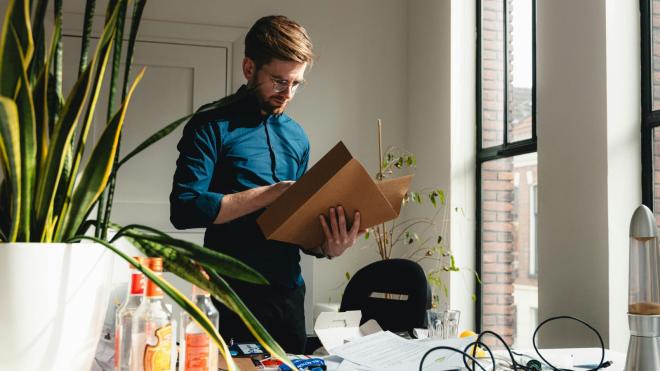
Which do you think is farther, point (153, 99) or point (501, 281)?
point (153, 99)

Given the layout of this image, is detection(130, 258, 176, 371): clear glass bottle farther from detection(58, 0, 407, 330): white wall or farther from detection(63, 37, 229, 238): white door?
detection(58, 0, 407, 330): white wall

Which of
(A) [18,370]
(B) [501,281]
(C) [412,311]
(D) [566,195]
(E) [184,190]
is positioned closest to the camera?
(A) [18,370]

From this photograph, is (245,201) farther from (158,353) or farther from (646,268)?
(646,268)

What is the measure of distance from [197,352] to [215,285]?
1.10 feet

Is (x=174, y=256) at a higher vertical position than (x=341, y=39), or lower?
lower

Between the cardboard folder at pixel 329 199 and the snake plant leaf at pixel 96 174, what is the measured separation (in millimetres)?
838

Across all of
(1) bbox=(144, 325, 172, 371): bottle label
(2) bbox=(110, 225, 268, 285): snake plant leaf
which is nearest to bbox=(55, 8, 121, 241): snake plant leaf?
(2) bbox=(110, 225, 268, 285): snake plant leaf

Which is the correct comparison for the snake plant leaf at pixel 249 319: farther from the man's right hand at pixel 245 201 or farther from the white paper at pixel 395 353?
the man's right hand at pixel 245 201

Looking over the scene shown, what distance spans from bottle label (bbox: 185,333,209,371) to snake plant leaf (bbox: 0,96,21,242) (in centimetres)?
36

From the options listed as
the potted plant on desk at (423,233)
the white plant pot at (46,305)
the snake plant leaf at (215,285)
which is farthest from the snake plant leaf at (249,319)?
the potted plant on desk at (423,233)

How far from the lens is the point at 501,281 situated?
3906 mm

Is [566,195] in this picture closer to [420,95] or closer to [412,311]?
[412,311]

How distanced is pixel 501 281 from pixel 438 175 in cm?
76

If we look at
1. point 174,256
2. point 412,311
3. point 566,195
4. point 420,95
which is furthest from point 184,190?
point 420,95
